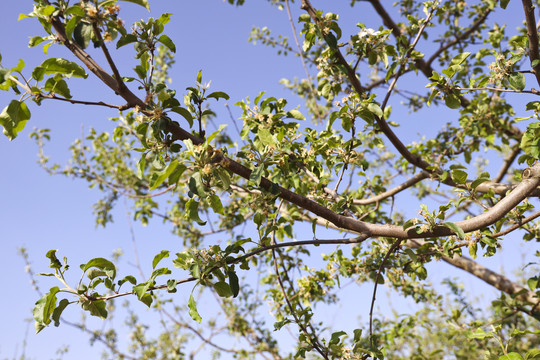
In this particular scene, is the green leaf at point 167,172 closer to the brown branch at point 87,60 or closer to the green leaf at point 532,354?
the brown branch at point 87,60

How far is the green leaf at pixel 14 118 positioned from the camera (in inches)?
56.5

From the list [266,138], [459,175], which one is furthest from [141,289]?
[459,175]

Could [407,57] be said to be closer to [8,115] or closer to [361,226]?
[361,226]

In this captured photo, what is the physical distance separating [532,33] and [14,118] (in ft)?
8.30

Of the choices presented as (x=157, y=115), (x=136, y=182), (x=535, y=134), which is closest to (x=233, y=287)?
(x=157, y=115)

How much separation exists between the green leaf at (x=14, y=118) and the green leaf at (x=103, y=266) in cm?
58

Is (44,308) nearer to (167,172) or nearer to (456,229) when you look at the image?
(167,172)

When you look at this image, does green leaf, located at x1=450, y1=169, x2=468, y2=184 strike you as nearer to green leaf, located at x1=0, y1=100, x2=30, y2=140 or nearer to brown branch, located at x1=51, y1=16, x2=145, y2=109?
brown branch, located at x1=51, y1=16, x2=145, y2=109

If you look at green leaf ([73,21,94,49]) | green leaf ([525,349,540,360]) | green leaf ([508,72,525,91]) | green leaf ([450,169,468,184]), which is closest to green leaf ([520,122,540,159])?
green leaf ([508,72,525,91])

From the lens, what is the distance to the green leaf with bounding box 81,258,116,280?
5.56 feet

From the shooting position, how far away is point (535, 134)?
2178mm

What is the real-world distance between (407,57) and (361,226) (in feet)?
4.44

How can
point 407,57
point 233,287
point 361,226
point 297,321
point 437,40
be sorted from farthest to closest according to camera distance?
point 437,40
point 407,57
point 297,321
point 361,226
point 233,287

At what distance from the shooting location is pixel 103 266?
1749 mm
